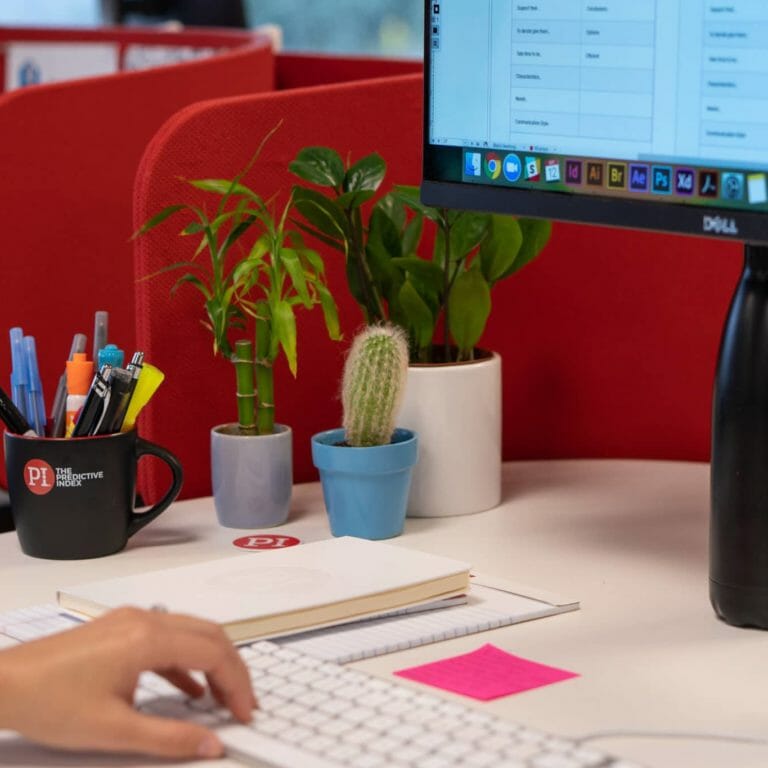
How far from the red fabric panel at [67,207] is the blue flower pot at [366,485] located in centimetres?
70

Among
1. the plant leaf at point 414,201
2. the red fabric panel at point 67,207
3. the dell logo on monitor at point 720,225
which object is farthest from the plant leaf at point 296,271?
the red fabric panel at point 67,207

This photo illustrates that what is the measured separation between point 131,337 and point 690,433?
2.63ft

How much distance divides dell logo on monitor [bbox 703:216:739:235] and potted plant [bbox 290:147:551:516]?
1.05ft

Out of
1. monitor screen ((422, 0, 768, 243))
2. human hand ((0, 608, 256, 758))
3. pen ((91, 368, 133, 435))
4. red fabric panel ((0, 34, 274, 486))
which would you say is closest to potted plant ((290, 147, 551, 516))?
monitor screen ((422, 0, 768, 243))

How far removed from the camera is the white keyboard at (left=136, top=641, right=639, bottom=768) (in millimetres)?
649

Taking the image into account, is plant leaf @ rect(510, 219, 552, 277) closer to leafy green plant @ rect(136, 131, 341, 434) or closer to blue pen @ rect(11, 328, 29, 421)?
leafy green plant @ rect(136, 131, 341, 434)

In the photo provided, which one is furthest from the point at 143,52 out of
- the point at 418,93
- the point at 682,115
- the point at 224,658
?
the point at 224,658

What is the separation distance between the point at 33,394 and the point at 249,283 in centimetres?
19

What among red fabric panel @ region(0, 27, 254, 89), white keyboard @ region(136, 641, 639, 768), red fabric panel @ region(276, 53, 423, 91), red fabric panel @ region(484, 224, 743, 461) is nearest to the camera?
white keyboard @ region(136, 641, 639, 768)

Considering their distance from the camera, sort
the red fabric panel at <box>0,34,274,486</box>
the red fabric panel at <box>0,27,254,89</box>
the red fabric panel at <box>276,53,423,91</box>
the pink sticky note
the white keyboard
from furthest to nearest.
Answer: the red fabric panel at <box>0,27,254,89</box> → the red fabric panel at <box>276,53,423,91</box> → the red fabric panel at <box>0,34,274,486</box> → the pink sticky note → the white keyboard

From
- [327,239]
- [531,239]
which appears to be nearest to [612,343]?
[531,239]

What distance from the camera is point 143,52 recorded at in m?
2.96

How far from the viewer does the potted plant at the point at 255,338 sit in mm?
1123

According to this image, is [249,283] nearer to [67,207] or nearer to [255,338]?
[255,338]
